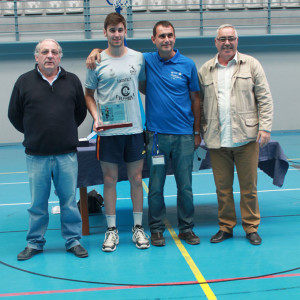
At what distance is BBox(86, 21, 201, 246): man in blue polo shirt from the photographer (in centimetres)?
385

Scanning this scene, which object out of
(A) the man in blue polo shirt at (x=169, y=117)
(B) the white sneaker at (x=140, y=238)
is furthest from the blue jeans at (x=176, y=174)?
(B) the white sneaker at (x=140, y=238)

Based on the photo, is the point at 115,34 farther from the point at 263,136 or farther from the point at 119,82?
the point at 263,136

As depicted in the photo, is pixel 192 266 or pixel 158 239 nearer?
pixel 192 266

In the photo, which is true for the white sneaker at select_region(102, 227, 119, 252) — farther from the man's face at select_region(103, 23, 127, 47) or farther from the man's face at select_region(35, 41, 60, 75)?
the man's face at select_region(103, 23, 127, 47)

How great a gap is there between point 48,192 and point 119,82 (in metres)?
1.08

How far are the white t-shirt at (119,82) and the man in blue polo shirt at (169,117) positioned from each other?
12cm

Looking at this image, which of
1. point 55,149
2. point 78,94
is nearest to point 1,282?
point 55,149

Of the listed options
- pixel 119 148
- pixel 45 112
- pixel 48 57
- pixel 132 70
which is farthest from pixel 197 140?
pixel 48 57

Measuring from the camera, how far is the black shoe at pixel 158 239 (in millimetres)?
3979

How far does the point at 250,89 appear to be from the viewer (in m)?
3.88

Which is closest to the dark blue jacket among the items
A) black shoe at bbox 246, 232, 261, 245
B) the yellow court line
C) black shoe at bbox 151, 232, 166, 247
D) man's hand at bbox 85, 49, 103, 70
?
man's hand at bbox 85, 49, 103, 70

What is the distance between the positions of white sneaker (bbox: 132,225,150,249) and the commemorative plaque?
3.09 feet

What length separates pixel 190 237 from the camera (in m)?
4.04

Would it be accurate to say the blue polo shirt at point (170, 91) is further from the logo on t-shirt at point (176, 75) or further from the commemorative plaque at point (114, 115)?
the commemorative plaque at point (114, 115)
